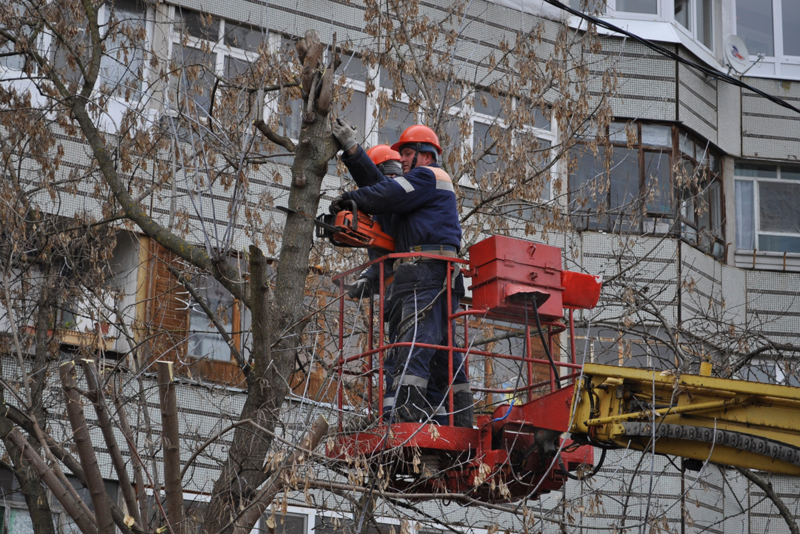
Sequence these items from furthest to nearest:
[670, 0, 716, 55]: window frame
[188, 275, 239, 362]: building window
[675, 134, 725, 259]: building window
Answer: [670, 0, 716, 55]: window frame < [675, 134, 725, 259]: building window < [188, 275, 239, 362]: building window

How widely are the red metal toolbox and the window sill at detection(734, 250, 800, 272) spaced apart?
1125 centimetres

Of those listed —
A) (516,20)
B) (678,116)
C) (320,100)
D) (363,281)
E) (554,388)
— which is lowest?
A: (554,388)

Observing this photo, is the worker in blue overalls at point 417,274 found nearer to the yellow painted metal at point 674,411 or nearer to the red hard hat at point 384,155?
the red hard hat at point 384,155

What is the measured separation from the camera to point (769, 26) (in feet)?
65.4

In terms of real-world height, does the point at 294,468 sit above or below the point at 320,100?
below

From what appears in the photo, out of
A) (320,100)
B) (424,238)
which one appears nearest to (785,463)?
(424,238)

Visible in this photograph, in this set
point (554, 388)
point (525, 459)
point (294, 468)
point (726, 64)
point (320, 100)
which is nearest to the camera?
point (294, 468)

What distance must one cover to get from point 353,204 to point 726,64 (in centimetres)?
1257

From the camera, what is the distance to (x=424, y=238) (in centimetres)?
870

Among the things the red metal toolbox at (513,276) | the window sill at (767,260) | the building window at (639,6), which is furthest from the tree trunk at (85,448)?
the window sill at (767,260)

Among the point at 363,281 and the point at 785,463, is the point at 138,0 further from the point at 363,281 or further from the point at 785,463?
the point at 785,463

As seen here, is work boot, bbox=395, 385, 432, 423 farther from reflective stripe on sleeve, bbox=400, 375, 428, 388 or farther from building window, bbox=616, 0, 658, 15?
building window, bbox=616, 0, 658, 15

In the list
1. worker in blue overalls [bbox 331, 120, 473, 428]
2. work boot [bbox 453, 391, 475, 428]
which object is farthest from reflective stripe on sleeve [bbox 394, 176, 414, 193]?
work boot [bbox 453, 391, 475, 428]

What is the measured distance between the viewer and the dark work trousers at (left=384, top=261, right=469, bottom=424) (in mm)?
8234
